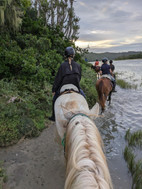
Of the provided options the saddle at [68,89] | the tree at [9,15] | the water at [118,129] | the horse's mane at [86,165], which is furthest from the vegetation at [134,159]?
the tree at [9,15]

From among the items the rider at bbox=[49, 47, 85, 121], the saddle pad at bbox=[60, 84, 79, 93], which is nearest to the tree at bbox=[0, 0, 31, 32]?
the rider at bbox=[49, 47, 85, 121]

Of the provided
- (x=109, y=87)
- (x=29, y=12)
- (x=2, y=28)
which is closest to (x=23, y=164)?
(x=109, y=87)

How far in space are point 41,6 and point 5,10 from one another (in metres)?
9.89

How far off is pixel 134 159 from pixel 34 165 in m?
2.55

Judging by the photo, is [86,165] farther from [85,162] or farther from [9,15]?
[9,15]

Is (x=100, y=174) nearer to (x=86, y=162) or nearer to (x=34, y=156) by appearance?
(x=86, y=162)

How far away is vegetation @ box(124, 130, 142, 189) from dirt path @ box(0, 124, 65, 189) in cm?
154

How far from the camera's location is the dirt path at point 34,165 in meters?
3.17

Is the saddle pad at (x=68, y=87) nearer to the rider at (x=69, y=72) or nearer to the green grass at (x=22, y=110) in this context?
the rider at (x=69, y=72)

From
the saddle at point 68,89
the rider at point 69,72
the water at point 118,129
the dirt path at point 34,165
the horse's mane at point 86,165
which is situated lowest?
the water at point 118,129

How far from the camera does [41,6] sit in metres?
16.1

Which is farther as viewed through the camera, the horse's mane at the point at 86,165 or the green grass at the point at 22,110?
the green grass at the point at 22,110

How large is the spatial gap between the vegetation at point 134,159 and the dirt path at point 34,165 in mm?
1542

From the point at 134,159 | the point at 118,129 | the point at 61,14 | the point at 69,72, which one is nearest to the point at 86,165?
the point at 69,72
